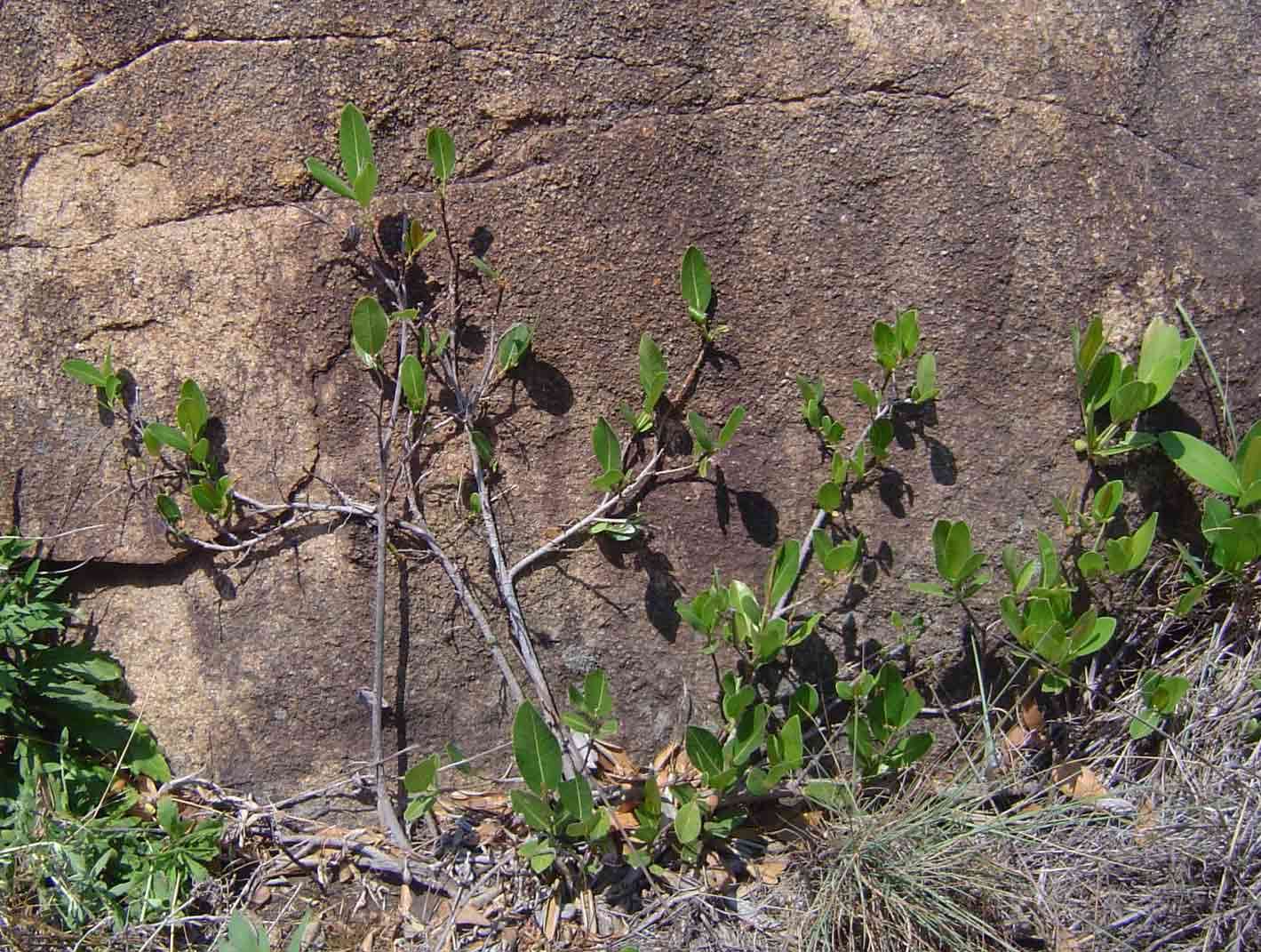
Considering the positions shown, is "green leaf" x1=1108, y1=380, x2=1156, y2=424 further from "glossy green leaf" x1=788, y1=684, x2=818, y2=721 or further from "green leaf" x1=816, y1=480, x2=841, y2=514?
"glossy green leaf" x1=788, y1=684, x2=818, y2=721

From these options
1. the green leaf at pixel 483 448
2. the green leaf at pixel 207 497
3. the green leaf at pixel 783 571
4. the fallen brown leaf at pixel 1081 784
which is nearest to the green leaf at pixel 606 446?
the green leaf at pixel 483 448

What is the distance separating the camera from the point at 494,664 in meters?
2.22

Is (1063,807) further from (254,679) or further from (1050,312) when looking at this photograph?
(254,679)

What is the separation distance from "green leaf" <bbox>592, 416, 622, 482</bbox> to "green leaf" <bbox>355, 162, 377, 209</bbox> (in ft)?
2.02

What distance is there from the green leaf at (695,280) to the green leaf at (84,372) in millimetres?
1171

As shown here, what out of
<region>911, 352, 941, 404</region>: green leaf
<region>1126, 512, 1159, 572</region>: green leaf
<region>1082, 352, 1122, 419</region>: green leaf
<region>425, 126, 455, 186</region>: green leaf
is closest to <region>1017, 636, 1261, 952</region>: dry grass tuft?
<region>1126, 512, 1159, 572</region>: green leaf

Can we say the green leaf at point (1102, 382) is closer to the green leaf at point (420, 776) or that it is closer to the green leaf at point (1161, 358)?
the green leaf at point (1161, 358)

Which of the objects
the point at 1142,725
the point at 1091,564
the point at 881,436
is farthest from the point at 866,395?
the point at 1142,725

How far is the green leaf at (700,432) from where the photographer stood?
2043 mm

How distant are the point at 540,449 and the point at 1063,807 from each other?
123 cm

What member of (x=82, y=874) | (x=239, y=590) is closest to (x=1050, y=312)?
(x=239, y=590)

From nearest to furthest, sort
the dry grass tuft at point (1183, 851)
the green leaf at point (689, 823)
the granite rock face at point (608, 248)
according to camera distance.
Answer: the dry grass tuft at point (1183, 851)
the green leaf at point (689, 823)
the granite rock face at point (608, 248)

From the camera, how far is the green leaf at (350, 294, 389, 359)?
205cm

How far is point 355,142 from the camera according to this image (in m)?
2.01
